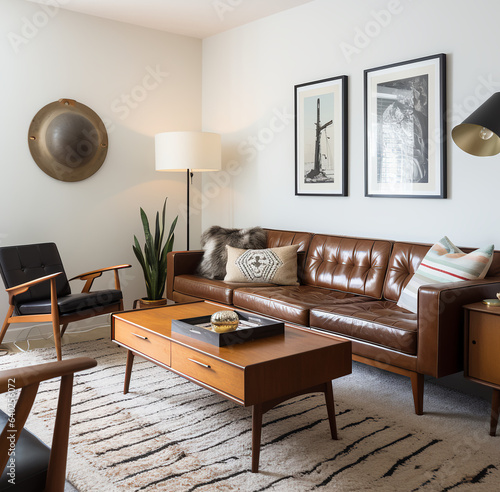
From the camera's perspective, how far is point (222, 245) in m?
4.35

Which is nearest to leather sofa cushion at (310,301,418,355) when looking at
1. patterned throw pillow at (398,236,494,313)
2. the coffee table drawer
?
patterned throw pillow at (398,236,494,313)

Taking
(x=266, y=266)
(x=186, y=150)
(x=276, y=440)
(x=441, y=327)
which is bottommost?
(x=276, y=440)

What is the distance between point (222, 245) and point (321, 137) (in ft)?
3.89

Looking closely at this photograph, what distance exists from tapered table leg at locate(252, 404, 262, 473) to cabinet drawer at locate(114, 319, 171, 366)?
2.00 feet

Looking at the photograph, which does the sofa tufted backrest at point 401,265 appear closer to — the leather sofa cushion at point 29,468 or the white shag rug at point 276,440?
the white shag rug at point 276,440

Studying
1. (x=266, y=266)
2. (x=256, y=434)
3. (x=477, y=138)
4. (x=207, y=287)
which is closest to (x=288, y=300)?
(x=266, y=266)

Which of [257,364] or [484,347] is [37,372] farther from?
[484,347]

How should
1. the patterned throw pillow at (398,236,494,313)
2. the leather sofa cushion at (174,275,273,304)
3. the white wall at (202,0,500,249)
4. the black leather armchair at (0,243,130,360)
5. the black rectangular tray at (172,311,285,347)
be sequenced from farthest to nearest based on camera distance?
the leather sofa cushion at (174,275,273,304) → the black leather armchair at (0,243,130,360) → the white wall at (202,0,500,249) → the patterned throw pillow at (398,236,494,313) → the black rectangular tray at (172,311,285,347)

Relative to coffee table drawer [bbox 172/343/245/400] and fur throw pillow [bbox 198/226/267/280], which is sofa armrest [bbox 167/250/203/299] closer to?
fur throw pillow [bbox 198/226/267/280]

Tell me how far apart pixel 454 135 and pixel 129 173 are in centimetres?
318

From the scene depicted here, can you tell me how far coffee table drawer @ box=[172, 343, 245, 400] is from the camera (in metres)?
2.08

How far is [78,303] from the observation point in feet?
11.8

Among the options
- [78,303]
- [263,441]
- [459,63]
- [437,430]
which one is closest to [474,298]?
[437,430]

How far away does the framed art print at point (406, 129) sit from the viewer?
11.2ft
